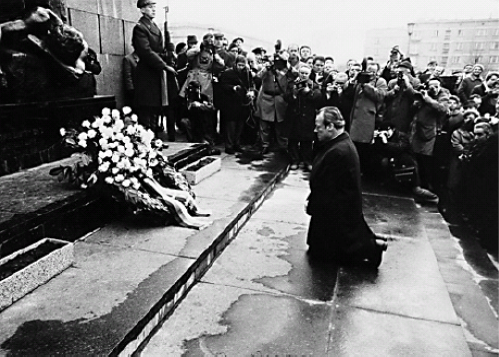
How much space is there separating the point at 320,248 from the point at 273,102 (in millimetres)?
4546

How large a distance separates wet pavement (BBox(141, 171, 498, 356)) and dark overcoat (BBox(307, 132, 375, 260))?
0.81ft

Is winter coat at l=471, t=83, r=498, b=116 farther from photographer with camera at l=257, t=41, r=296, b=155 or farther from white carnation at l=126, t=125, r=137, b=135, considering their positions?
white carnation at l=126, t=125, r=137, b=135

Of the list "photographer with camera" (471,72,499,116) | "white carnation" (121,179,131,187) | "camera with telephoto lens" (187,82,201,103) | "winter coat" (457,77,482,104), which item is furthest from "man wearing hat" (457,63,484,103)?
"white carnation" (121,179,131,187)

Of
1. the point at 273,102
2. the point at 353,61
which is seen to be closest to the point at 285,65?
the point at 273,102

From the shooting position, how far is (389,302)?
372 centimetres

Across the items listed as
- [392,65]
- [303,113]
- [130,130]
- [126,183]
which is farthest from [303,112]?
[126,183]

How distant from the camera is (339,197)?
4.27 metres

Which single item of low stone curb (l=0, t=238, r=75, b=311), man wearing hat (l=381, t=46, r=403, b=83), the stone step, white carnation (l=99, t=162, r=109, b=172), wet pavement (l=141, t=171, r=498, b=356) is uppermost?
man wearing hat (l=381, t=46, r=403, b=83)

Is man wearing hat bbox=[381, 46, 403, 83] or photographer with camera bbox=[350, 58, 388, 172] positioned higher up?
man wearing hat bbox=[381, 46, 403, 83]

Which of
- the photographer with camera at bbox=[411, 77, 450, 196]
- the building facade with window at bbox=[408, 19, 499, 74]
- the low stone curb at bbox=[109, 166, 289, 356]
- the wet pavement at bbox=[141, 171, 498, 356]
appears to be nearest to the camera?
the low stone curb at bbox=[109, 166, 289, 356]

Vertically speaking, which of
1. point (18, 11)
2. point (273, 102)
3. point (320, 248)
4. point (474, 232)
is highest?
point (18, 11)

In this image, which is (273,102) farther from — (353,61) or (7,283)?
(7,283)

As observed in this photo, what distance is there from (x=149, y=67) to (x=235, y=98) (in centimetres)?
190

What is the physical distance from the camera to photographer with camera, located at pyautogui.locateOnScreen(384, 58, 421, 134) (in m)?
7.29
